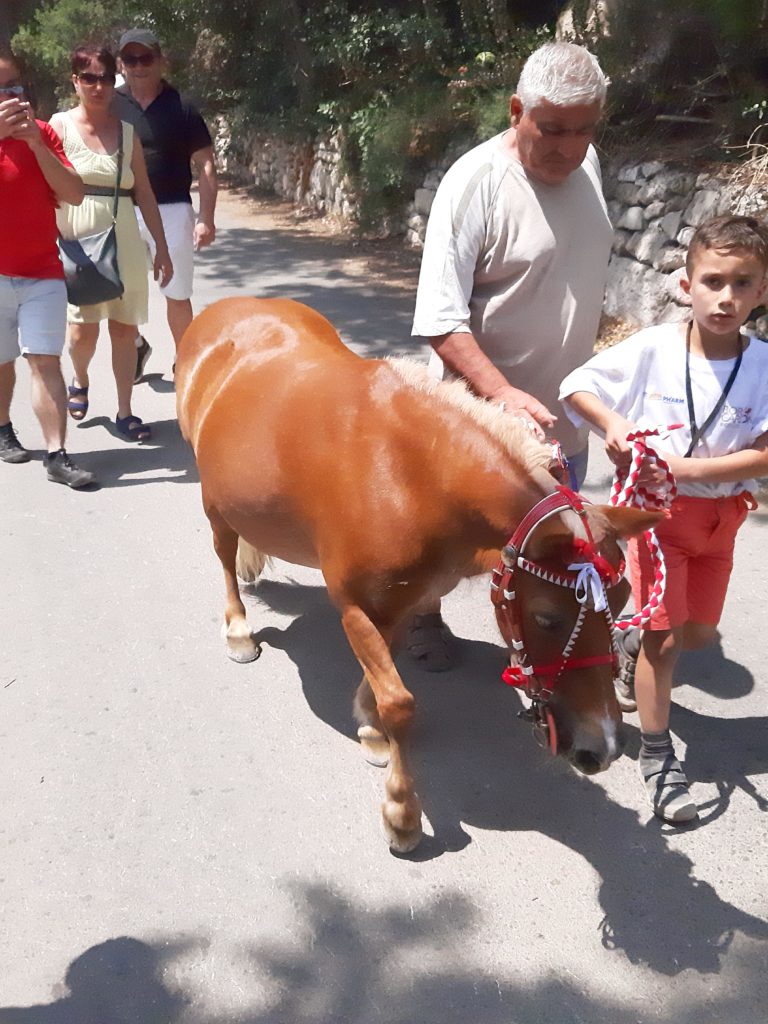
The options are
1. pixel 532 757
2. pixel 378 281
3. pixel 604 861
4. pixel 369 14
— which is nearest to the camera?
pixel 604 861

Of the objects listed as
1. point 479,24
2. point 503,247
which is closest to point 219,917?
point 503,247

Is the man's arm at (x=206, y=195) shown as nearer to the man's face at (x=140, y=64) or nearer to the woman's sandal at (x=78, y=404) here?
the man's face at (x=140, y=64)

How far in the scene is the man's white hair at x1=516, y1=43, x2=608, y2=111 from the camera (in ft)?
8.87

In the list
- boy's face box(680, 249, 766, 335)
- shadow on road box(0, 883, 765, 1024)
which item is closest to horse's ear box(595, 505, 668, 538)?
boy's face box(680, 249, 766, 335)

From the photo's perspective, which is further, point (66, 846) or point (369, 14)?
point (369, 14)

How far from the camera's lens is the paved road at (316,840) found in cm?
236

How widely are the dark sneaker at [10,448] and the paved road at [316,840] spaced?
4.56 ft

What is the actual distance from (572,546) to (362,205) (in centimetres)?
1092

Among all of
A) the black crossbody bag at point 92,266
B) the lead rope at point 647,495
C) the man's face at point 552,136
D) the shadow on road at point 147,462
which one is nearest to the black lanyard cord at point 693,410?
the lead rope at point 647,495

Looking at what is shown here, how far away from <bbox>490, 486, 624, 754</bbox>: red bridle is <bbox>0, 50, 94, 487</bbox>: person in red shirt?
141 inches

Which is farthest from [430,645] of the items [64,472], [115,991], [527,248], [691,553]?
[64,472]

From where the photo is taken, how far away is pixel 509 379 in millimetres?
3273

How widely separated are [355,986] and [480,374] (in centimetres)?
177

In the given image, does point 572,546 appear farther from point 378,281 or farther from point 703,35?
point 378,281
